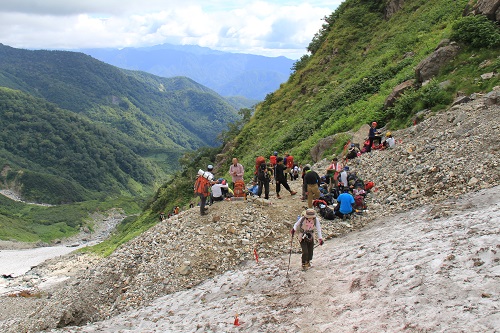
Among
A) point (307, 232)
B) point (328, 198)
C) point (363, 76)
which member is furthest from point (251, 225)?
point (363, 76)

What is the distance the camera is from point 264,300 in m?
10.9

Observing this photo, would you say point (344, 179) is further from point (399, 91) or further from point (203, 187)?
point (399, 91)

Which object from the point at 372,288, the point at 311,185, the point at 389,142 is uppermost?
the point at 389,142

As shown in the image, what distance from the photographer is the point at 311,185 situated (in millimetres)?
16156

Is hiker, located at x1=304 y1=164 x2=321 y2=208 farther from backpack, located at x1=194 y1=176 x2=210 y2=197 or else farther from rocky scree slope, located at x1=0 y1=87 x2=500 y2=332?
backpack, located at x1=194 y1=176 x2=210 y2=197

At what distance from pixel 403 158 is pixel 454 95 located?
5.82m

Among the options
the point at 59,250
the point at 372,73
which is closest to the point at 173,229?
the point at 372,73

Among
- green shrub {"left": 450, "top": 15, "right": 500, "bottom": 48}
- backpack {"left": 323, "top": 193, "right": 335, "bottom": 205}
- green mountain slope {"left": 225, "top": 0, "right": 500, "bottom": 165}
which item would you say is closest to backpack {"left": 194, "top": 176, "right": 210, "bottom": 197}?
backpack {"left": 323, "top": 193, "right": 335, "bottom": 205}

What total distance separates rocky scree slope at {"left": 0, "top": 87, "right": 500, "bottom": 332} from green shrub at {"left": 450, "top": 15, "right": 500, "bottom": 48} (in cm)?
523

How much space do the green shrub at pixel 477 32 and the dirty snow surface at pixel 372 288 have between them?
12.9 m

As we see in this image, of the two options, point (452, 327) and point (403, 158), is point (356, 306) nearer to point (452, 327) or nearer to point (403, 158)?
point (452, 327)

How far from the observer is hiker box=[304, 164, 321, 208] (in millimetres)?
16078

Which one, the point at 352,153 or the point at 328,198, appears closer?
the point at 328,198

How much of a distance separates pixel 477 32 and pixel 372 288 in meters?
19.2
